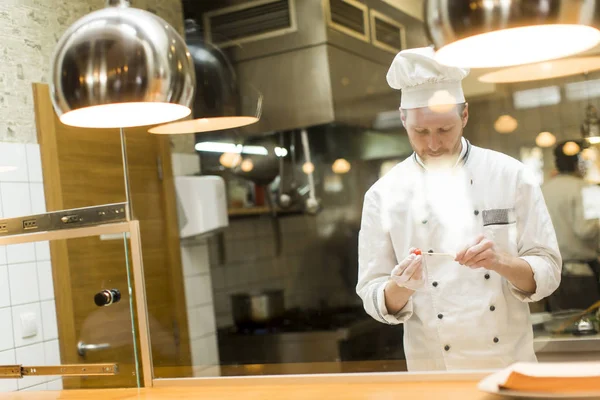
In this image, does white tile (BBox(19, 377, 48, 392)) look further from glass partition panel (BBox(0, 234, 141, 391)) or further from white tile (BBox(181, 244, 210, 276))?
white tile (BBox(181, 244, 210, 276))

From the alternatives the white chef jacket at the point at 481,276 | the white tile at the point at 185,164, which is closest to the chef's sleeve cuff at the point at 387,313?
the white chef jacket at the point at 481,276

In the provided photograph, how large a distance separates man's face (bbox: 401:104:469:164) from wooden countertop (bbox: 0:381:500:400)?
2.07ft

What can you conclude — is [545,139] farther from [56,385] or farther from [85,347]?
[56,385]

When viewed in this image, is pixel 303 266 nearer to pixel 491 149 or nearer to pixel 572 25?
pixel 491 149

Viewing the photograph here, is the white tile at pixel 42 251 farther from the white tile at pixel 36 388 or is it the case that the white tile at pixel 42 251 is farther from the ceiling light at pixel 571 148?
the ceiling light at pixel 571 148

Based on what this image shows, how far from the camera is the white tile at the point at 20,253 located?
2.64 metres

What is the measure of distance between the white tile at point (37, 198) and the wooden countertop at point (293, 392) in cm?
72

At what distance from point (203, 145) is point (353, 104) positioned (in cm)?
61

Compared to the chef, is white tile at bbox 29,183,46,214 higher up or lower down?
higher up

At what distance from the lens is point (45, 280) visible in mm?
2715

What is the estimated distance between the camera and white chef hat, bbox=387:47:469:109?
1966mm

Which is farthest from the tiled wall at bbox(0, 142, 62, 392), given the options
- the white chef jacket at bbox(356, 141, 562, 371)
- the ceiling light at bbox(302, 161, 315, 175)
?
the white chef jacket at bbox(356, 141, 562, 371)

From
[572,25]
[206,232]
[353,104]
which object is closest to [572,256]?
[353,104]

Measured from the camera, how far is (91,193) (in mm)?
2691
